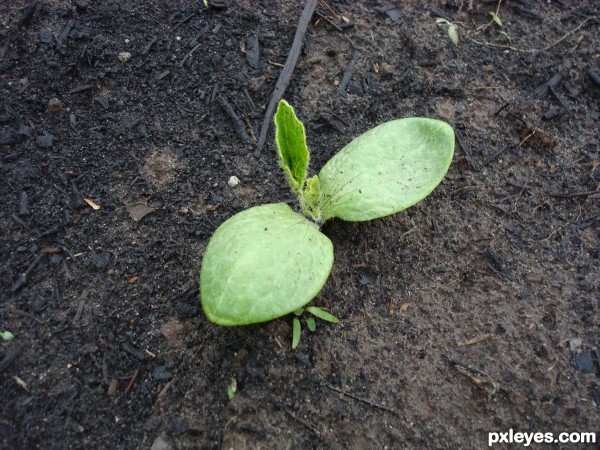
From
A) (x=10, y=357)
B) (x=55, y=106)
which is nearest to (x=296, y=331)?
(x=10, y=357)

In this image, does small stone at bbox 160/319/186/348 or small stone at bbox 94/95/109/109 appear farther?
small stone at bbox 94/95/109/109

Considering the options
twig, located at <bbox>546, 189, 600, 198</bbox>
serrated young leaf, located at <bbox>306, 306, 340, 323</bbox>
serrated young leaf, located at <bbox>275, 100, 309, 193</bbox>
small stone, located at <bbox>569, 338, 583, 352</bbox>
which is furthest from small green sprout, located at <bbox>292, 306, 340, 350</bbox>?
twig, located at <bbox>546, 189, 600, 198</bbox>

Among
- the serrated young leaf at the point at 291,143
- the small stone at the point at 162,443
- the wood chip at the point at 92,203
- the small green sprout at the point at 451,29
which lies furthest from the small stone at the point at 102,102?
the small green sprout at the point at 451,29

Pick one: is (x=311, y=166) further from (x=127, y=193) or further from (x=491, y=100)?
(x=491, y=100)

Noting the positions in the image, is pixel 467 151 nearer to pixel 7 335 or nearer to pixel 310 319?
pixel 310 319

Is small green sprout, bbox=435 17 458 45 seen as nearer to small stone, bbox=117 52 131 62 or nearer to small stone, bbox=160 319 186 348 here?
small stone, bbox=117 52 131 62
